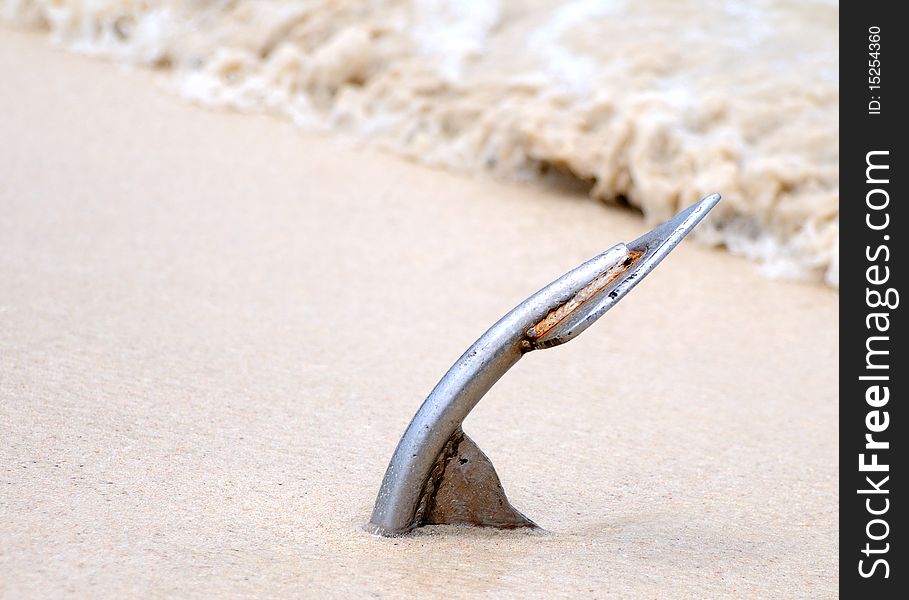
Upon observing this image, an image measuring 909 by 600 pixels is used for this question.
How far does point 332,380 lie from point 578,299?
722 millimetres

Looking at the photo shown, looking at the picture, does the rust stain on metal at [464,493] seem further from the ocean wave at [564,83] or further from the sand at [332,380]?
the ocean wave at [564,83]

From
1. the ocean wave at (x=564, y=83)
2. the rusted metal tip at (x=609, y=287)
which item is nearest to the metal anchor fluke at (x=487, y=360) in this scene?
the rusted metal tip at (x=609, y=287)

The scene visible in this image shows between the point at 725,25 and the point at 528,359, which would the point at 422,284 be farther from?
the point at 725,25

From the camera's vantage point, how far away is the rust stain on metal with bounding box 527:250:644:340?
1.21m

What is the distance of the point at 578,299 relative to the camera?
47.9 inches

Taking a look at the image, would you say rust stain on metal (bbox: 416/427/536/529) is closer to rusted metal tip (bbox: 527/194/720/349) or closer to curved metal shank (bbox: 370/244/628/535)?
curved metal shank (bbox: 370/244/628/535)

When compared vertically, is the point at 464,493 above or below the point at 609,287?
below

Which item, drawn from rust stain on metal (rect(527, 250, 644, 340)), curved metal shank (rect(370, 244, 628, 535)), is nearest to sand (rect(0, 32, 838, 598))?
curved metal shank (rect(370, 244, 628, 535))

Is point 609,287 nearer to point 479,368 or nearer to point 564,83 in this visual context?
point 479,368

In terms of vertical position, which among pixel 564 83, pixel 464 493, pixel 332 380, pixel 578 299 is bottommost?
pixel 464 493

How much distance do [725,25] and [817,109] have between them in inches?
23.5
